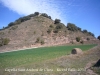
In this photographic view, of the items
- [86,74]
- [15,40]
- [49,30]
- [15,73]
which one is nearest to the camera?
[86,74]

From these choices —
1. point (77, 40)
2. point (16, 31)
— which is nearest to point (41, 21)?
point (16, 31)

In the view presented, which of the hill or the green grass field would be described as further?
the hill

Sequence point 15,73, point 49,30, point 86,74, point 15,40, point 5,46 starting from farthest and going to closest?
point 49,30 → point 15,40 → point 5,46 → point 15,73 → point 86,74

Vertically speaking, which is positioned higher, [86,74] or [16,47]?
[16,47]

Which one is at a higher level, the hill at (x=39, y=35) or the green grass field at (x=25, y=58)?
the hill at (x=39, y=35)

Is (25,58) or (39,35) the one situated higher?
(39,35)

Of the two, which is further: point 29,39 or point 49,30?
point 49,30

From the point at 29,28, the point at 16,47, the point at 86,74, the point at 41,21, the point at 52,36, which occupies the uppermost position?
the point at 41,21

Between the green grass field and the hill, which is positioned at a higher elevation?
the hill

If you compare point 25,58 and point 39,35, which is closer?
point 25,58

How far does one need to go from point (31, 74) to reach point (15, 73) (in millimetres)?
1746

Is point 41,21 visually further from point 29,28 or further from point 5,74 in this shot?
point 5,74

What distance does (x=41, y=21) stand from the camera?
274 ft

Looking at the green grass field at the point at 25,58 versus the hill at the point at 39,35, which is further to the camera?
the hill at the point at 39,35
